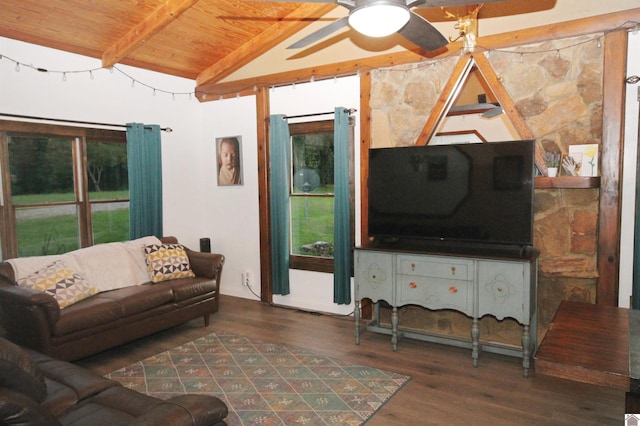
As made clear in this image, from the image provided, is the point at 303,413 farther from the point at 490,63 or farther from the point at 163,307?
the point at 490,63

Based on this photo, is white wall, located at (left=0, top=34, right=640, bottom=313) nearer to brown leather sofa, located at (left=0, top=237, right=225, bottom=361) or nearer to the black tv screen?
the black tv screen

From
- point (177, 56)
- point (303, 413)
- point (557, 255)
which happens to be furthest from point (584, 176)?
point (177, 56)

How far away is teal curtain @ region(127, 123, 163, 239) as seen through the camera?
491cm

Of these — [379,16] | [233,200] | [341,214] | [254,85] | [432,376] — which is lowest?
[432,376]

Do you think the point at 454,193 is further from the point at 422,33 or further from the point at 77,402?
the point at 77,402

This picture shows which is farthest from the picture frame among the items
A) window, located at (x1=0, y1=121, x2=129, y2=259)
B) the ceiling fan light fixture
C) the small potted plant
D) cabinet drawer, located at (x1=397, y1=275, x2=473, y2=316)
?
window, located at (x1=0, y1=121, x2=129, y2=259)

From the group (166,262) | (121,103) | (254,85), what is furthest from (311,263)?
(121,103)

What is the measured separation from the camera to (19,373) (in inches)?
68.2

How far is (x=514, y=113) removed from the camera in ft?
12.4

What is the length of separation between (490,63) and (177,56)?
340 centimetres

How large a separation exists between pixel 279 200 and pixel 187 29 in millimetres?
2053

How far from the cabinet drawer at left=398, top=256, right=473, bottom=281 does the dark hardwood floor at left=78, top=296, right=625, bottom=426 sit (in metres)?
0.70

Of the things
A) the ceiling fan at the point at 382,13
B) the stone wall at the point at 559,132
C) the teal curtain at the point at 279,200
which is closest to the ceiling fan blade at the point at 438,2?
the ceiling fan at the point at 382,13

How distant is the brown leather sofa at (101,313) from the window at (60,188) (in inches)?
30.7
